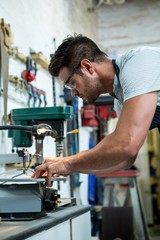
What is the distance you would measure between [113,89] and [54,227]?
2.09ft

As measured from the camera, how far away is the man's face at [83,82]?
1.57m

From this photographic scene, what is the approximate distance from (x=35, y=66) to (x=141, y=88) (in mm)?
1538

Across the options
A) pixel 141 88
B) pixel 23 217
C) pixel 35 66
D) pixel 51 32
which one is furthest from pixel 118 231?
pixel 141 88

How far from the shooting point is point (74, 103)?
3.35m

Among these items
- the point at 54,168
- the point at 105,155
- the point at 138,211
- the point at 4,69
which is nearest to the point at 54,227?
the point at 54,168

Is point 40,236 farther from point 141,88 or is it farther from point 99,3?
point 99,3

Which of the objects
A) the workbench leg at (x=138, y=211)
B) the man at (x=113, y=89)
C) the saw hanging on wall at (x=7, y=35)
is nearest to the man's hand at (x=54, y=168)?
the man at (x=113, y=89)

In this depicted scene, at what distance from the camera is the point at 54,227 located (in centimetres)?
139

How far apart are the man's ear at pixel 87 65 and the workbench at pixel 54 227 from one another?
0.61 meters

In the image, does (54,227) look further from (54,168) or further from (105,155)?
(105,155)

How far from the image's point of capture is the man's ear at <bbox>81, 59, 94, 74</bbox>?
5.05ft

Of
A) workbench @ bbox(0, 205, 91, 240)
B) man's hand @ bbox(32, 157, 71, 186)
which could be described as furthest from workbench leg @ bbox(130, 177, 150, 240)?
man's hand @ bbox(32, 157, 71, 186)

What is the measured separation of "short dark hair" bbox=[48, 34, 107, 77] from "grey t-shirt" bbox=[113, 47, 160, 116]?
7.8 inches

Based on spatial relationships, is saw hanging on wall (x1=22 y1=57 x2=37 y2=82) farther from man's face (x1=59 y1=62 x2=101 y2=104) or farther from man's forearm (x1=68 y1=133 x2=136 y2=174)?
man's forearm (x1=68 y1=133 x2=136 y2=174)
